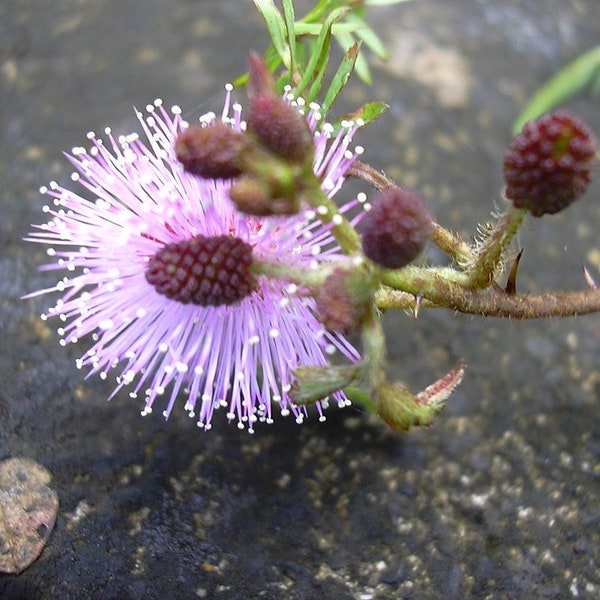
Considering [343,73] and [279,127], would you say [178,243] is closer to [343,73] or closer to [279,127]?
[279,127]

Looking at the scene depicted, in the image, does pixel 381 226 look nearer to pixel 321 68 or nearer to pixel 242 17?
pixel 321 68

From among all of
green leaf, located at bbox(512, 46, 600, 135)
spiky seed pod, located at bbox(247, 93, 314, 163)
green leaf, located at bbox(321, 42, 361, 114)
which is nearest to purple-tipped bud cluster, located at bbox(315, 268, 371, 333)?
spiky seed pod, located at bbox(247, 93, 314, 163)

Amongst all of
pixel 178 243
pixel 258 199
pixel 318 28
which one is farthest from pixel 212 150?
pixel 318 28

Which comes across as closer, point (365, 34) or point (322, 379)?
point (322, 379)

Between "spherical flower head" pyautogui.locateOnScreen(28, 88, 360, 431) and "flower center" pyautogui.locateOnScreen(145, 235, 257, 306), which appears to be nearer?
"flower center" pyautogui.locateOnScreen(145, 235, 257, 306)

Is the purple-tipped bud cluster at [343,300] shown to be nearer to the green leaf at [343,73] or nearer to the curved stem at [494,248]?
the curved stem at [494,248]

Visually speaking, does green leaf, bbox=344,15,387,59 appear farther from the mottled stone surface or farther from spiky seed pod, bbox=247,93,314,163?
spiky seed pod, bbox=247,93,314,163
